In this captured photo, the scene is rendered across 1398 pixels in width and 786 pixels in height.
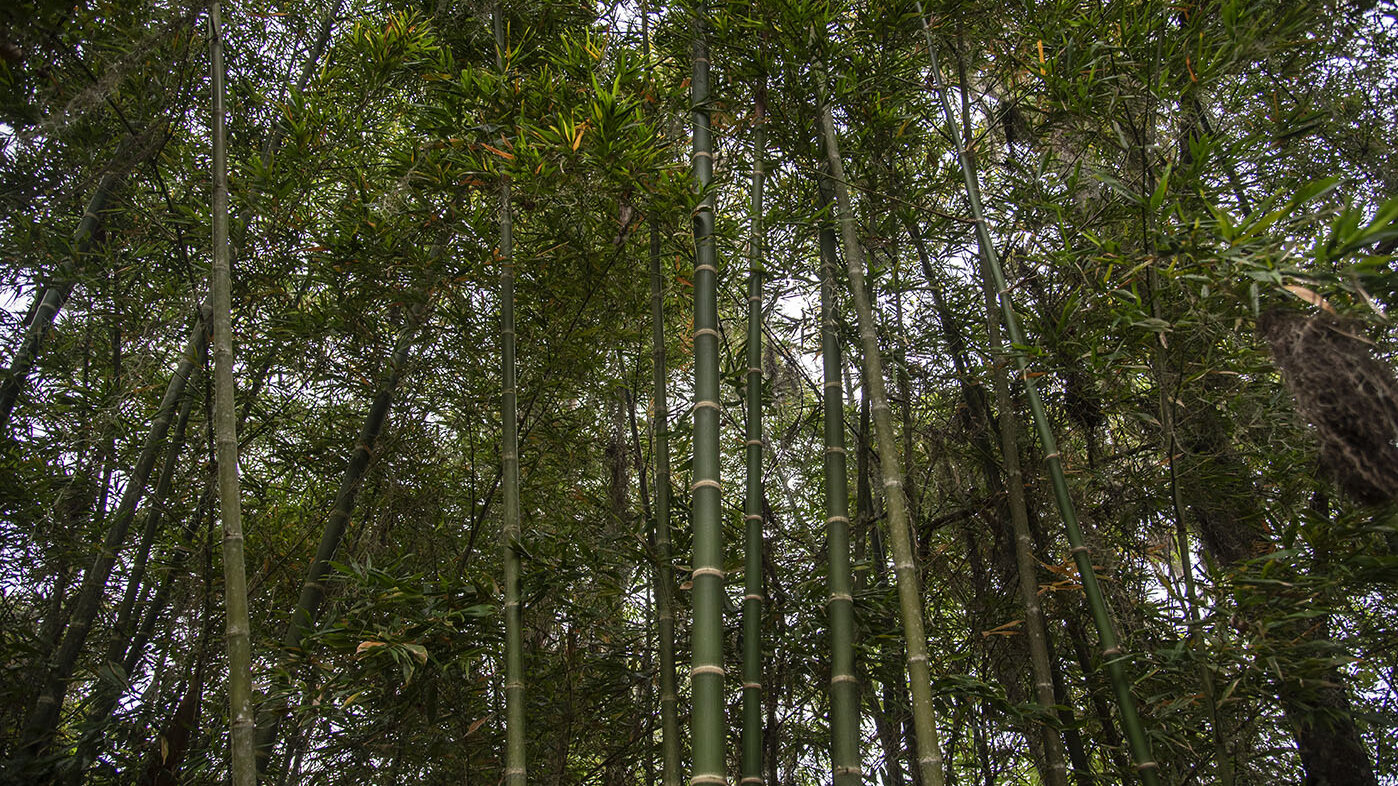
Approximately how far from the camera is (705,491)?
2219mm

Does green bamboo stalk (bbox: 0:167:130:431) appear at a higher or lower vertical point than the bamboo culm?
higher

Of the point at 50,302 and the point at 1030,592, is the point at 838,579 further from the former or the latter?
the point at 50,302

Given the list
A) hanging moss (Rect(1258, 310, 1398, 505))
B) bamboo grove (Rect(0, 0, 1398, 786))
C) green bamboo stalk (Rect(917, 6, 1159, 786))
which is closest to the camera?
hanging moss (Rect(1258, 310, 1398, 505))

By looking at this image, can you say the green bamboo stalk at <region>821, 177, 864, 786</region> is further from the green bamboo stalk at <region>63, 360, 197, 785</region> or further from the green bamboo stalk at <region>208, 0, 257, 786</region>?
the green bamboo stalk at <region>63, 360, 197, 785</region>

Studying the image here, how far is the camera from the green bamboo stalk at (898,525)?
75.3 inches

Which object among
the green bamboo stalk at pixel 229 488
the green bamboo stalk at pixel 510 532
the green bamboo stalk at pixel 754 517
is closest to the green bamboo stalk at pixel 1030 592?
the green bamboo stalk at pixel 754 517

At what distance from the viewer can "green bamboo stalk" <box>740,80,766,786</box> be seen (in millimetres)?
2166

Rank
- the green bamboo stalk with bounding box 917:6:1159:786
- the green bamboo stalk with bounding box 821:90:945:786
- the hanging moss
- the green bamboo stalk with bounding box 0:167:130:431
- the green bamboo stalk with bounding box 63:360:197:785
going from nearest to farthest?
the hanging moss, the green bamboo stalk with bounding box 821:90:945:786, the green bamboo stalk with bounding box 917:6:1159:786, the green bamboo stalk with bounding box 63:360:197:785, the green bamboo stalk with bounding box 0:167:130:431

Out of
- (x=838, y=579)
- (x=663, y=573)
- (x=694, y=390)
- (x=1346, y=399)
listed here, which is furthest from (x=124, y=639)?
(x=1346, y=399)

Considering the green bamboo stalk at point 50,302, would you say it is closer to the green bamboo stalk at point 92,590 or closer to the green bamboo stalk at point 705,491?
the green bamboo stalk at point 92,590

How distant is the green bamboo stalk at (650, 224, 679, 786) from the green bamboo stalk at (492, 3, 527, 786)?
37 centimetres

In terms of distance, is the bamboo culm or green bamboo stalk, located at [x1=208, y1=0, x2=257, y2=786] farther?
the bamboo culm

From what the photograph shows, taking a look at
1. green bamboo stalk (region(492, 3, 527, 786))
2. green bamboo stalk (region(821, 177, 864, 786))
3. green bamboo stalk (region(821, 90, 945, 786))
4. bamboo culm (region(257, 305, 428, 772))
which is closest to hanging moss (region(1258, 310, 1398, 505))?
green bamboo stalk (region(821, 90, 945, 786))

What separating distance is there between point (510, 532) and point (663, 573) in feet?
1.49
